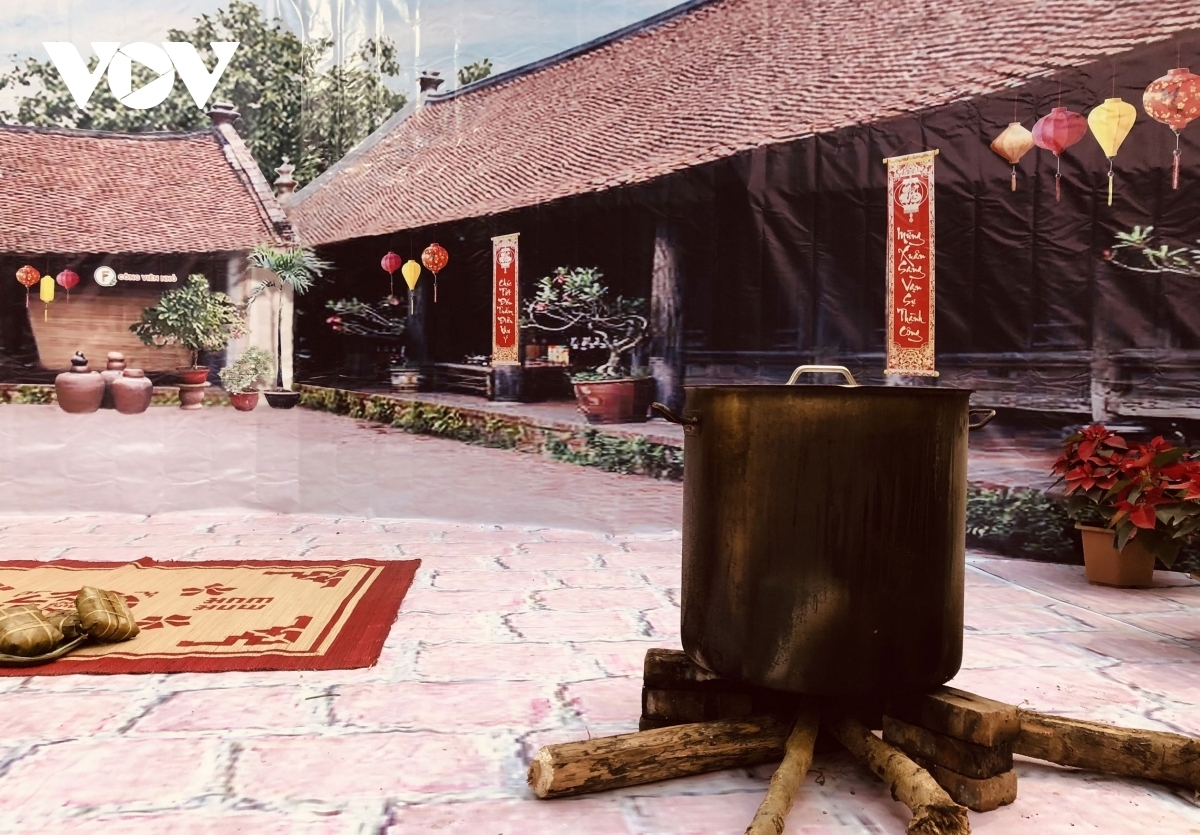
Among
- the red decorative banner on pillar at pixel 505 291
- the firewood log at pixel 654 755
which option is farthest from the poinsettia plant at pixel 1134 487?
the red decorative banner on pillar at pixel 505 291

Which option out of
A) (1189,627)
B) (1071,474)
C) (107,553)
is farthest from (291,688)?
(1071,474)

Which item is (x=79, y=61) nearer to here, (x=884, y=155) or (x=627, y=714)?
(x=884, y=155)

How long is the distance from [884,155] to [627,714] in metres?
3.34

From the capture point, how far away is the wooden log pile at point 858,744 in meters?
1.54

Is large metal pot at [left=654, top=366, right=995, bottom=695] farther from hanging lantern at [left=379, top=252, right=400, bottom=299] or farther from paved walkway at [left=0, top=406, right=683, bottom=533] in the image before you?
hanging lantern at [left=379, top=252, right=400, bottom=299]

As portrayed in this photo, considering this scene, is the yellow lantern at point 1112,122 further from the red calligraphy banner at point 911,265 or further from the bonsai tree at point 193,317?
the bonsai tree at point 193,317

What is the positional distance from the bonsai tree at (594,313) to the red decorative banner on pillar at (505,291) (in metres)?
0.10

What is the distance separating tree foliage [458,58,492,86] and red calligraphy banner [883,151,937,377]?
7.10ft

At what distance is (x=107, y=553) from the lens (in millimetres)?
3912

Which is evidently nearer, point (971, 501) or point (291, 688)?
point (291, 688)

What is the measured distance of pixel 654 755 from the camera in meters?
1.65

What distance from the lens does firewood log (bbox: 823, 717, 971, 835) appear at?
1349mm

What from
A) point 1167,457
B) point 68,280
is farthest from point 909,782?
point 68,280

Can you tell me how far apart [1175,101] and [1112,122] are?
24 centimetres
